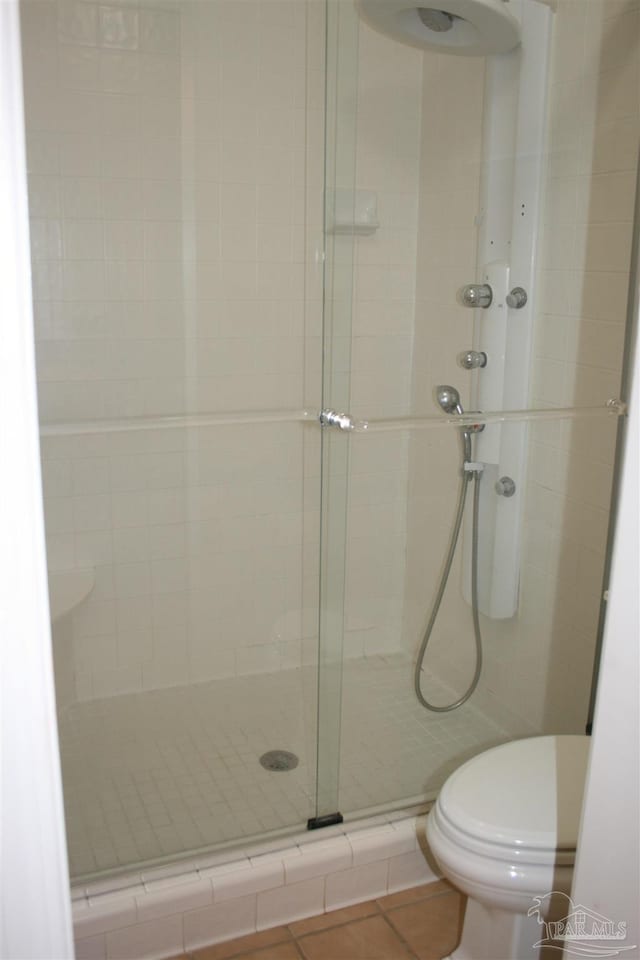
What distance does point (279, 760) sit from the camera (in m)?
2.20

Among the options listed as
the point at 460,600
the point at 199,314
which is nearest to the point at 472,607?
the point at 460,600

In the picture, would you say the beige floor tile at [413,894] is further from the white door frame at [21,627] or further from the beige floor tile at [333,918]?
the white door frame at [21,627]

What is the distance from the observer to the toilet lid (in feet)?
5.14

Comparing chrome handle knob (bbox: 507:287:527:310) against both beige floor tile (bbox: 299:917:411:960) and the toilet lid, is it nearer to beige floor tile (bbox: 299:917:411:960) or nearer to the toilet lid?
the toilet lid

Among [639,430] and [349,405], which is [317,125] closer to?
[349,405]

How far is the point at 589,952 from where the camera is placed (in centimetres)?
108

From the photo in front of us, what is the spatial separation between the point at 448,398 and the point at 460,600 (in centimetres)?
52

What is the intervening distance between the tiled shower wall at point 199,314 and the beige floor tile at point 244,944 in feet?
2.22

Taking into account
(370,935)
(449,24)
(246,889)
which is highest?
(449,24)

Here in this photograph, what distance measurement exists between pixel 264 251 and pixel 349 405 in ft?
1.96

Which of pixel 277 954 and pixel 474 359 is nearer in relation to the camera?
pixel 277 954

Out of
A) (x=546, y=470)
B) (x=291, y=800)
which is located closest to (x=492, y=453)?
(x=546, y=470)

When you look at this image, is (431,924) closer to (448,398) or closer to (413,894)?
(413,894)

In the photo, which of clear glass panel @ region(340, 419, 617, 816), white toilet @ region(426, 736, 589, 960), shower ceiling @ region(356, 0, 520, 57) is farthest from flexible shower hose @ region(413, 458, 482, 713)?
shower ceiling @ region(356, 0, 520, 57)
